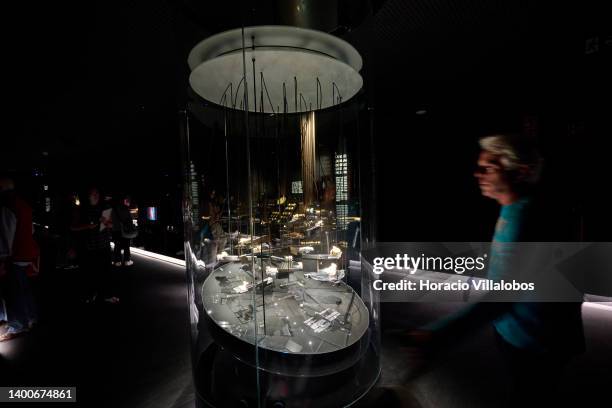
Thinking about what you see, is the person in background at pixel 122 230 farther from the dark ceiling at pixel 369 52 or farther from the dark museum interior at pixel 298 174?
the dark ceiling at pixel 369 52

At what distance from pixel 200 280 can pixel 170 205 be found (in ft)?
19.5

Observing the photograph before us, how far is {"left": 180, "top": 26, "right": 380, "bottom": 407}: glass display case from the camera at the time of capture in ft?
5.65

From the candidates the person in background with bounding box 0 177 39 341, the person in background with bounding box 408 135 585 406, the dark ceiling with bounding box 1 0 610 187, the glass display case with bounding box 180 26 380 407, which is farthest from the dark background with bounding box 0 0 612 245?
the person in background with bounding box 0 177 39 341

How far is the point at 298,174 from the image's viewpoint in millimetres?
3633

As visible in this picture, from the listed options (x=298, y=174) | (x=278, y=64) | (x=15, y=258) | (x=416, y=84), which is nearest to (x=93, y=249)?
(x=15, y=258)

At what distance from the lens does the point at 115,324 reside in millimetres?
2992

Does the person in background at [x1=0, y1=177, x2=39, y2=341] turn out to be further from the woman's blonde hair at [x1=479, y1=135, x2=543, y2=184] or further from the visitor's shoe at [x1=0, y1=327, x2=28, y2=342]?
the woman's blonde hair at [x1=479, y1=135, x2=543, y2=184]

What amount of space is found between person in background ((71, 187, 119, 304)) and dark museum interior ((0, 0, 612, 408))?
0.09ft

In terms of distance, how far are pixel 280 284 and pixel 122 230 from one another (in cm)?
467

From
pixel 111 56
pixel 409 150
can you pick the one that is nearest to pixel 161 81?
pixel 111 56

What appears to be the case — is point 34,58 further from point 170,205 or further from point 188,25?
point 170,205

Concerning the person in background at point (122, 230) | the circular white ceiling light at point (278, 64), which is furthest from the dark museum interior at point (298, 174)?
the person in background at point (122, 230)

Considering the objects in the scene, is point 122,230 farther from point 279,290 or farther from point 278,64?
point 278,64

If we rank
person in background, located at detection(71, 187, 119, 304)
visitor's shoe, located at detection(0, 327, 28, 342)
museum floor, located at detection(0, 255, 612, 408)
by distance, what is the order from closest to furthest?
museum floor, located at detection(0, 255, 612, 408)
visitor's shoe, located at detection(0, 327, 28, 342)
person in background, located at detection(71, 187, 119, 304)
